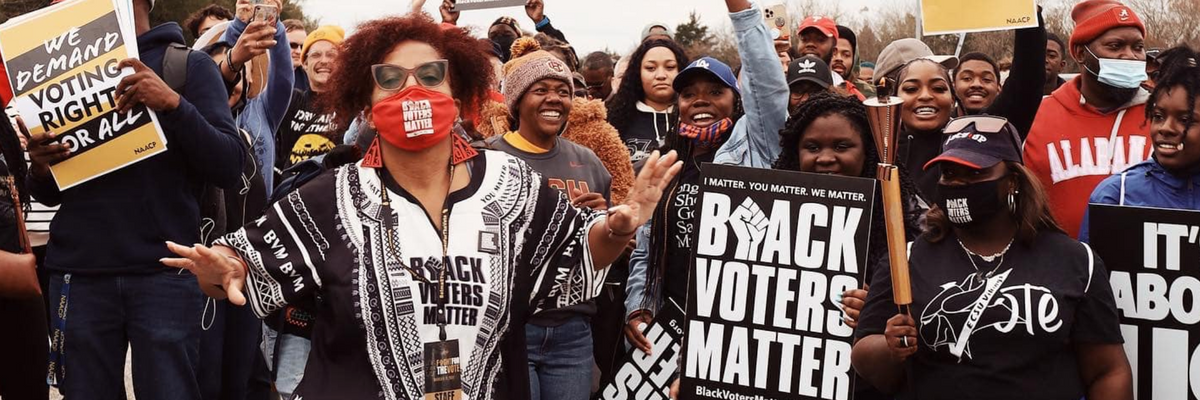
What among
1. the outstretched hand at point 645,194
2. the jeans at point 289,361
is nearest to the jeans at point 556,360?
the jeans at point 289,361

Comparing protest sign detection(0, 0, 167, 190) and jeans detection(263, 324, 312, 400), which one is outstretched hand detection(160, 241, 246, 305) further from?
jeans detection(263, 324, 312, 400)

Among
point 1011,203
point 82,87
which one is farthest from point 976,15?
point 82,87

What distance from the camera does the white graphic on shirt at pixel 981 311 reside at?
13.7ft

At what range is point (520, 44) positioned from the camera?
7551 mm

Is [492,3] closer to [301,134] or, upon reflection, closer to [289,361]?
[301,134]

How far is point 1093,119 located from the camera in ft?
18.7

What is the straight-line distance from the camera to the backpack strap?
5633 millimetres

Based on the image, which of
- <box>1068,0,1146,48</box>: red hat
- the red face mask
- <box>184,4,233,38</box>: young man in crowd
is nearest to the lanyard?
the red face mask

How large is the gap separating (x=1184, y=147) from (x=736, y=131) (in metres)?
1.78

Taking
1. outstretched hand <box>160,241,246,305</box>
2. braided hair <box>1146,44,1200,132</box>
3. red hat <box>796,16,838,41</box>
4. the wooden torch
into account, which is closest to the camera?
outstretched hand <box>160,241,246,305</box>

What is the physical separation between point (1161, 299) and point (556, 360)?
2.41 m

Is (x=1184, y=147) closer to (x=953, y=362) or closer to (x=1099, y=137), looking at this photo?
(x=1099, y=137)

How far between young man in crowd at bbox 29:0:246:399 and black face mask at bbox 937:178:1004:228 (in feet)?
9.77

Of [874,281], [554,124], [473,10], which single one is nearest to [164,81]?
[554,124]
